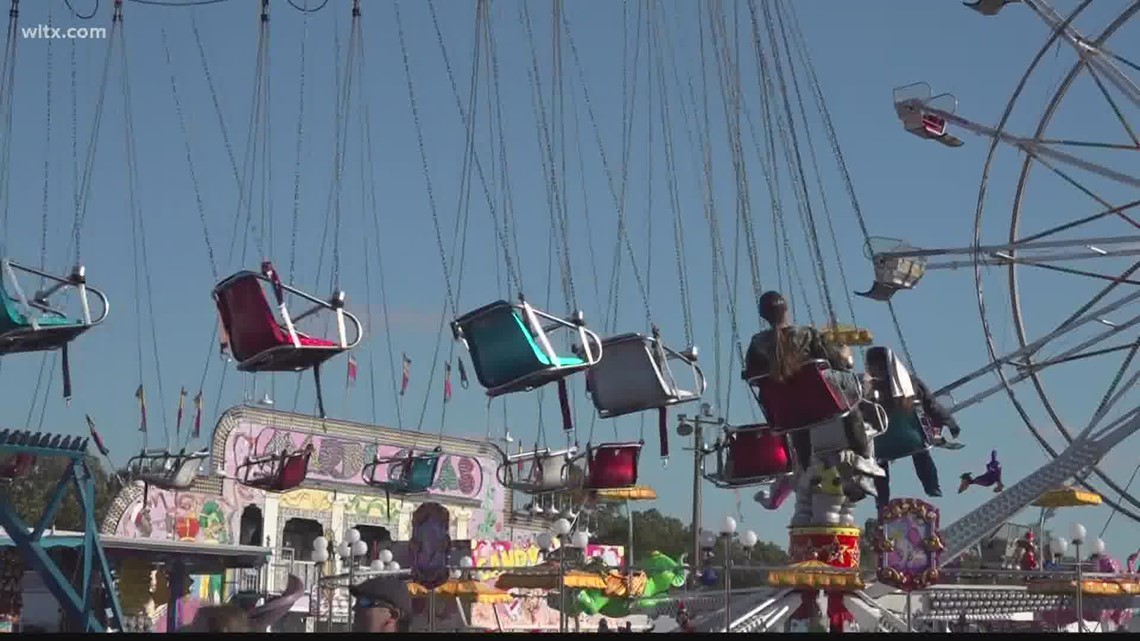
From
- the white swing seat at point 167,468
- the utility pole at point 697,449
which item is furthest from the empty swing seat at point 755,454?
the white swing seat at point 167,468

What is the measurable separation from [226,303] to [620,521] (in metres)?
49.3

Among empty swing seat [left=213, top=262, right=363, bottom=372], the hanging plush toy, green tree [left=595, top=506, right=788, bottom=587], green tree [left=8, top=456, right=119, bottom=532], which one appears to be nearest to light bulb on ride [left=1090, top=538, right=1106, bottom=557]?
the hanging plush toy

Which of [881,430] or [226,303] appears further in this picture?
[881,430]

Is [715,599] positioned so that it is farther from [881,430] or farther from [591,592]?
[881,430]

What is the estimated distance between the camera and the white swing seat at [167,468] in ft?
67.9

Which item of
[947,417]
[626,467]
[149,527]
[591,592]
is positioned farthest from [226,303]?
[149,527]

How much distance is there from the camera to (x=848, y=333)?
16938 mm

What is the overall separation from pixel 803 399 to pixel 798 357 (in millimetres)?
379

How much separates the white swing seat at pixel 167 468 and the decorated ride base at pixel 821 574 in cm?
800

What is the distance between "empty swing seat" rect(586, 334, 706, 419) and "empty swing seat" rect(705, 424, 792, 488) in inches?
37.1

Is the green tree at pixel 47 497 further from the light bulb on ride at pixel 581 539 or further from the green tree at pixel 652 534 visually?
the light bulb on ride at pixel 581 539

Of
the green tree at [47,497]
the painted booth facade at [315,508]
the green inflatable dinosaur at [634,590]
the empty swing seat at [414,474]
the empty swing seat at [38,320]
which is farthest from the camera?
the green tree at [47,497]

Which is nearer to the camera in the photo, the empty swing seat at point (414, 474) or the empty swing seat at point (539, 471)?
the empty swing seat at point (539, 471)

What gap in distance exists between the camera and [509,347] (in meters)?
14.6
